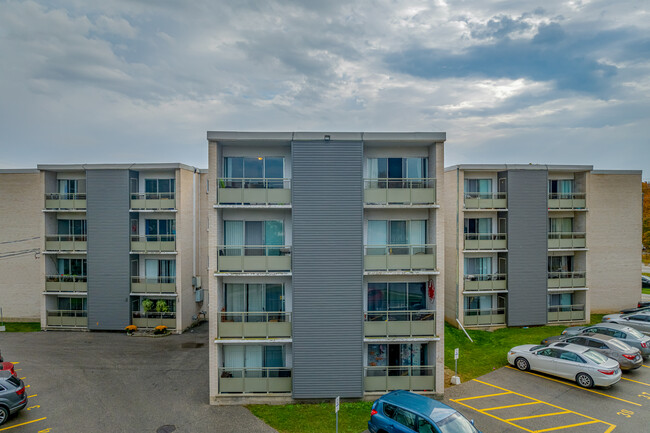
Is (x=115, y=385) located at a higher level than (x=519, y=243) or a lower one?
lower

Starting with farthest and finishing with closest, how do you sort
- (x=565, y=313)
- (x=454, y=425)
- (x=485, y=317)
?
(x=565, y=313) < (x=485, y=317) < (x=454, y=425)

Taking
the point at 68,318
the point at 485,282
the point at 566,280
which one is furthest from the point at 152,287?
the point at 566,280

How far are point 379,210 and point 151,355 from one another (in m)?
15.2

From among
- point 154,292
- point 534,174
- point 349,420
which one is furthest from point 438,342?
point 154,292

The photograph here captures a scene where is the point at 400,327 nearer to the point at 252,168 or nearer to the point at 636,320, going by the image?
the point at 252,168

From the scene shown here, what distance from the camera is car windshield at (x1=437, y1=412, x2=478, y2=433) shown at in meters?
9.63

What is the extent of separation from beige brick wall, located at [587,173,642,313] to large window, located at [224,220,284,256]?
81.9ft

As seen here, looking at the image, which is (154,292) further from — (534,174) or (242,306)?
(534,174)

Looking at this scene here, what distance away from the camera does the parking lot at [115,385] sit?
12320 millimetres

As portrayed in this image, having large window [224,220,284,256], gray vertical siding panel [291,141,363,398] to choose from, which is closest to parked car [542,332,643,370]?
gray vertical siding panel [291,141,363,398]

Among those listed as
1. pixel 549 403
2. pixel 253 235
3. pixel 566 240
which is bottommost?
pixel 549 403

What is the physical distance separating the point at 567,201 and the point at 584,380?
13.7 m

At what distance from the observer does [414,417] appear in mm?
10117

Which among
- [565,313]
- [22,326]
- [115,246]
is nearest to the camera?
[115,246]
